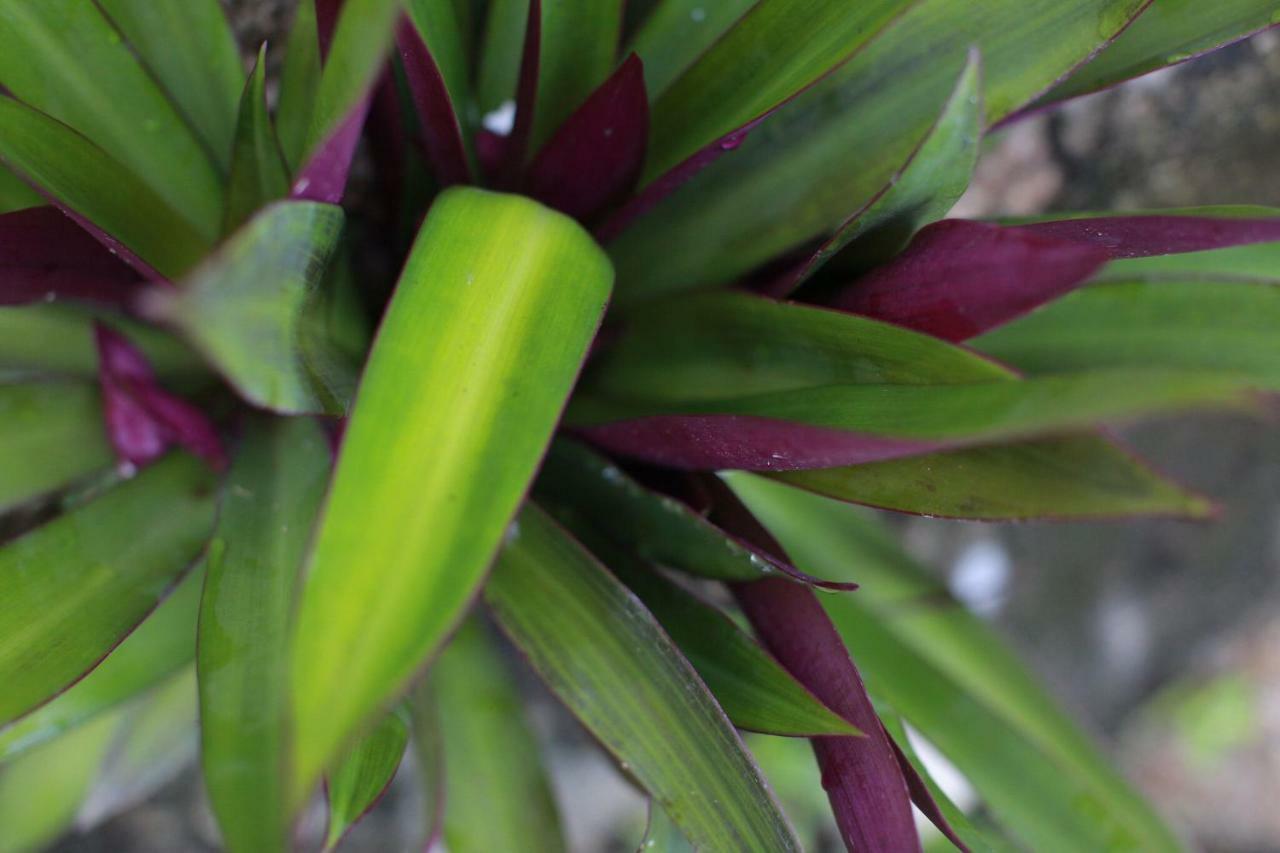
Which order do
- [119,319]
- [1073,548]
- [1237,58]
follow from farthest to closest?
[1073,548], [1237,58], [119,319]

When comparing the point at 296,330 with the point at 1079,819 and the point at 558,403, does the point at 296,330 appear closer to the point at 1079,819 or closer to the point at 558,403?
the point at 558,403

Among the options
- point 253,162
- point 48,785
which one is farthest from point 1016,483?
point 48,785

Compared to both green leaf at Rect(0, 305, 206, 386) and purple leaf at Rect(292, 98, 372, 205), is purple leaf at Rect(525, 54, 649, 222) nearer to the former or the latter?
purple leaf at Rect(292, 98, 372, 205)

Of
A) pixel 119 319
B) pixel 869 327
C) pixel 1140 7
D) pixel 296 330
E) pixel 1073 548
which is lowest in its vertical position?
pixel 1073 548

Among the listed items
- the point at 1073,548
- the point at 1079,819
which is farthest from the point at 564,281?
the point at 1073,548

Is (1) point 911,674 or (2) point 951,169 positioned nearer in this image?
(2) point 951,169

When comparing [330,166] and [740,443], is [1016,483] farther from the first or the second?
[330,166]
